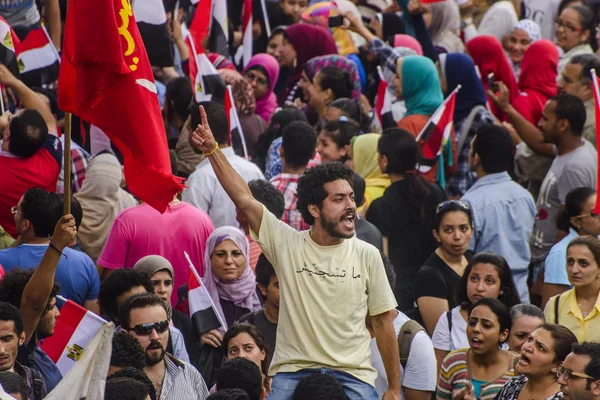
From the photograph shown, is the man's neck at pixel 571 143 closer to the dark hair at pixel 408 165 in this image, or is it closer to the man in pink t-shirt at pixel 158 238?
the dark hair at pixel 408 165

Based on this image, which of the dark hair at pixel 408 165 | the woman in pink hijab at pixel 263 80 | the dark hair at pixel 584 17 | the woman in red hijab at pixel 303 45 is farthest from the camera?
the woman in red hijab at pixel 303 45

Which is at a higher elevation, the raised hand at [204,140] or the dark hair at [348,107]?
the raised hand at [204,140]

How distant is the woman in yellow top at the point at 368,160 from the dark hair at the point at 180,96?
4.97 feet

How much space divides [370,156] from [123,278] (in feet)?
10.4

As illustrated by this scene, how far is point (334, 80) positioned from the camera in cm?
1175

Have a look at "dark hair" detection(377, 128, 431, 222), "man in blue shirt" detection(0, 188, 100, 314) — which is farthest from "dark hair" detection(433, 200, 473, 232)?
"man in blue shirt" detection(0, 188, 100, 314)

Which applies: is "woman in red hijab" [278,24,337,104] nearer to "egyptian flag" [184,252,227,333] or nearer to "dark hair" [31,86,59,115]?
"dark hair" [31,86,59,115]

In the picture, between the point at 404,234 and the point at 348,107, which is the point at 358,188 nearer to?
the point at 404,234

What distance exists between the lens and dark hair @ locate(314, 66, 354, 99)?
11.8 metres

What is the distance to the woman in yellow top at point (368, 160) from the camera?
33.3 ft

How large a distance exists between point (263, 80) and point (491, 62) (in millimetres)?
2465

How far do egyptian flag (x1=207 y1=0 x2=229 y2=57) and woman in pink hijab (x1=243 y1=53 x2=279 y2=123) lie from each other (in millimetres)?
336

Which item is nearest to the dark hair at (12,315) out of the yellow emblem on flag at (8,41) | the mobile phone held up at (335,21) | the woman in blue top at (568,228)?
the yellow emblem on flag at (8,41)

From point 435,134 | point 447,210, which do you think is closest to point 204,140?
point 447,210
